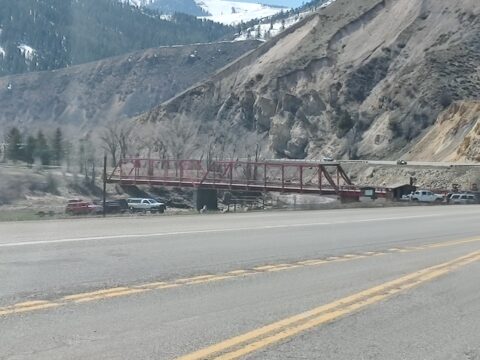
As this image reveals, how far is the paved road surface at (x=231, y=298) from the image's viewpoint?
6316 mm

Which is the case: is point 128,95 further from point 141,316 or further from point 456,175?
point 141,316

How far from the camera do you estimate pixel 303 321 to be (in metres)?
7.40

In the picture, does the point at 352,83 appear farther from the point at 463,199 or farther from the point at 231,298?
the point at 231,298

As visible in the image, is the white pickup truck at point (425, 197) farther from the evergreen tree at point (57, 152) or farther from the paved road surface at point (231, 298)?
the evergreen tree at point (57, 152)

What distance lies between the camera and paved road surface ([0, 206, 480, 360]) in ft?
20.7

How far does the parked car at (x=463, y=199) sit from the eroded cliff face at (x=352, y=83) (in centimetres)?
2848

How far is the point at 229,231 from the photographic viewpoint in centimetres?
1739

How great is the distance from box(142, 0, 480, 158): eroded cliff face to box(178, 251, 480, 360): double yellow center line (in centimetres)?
7091

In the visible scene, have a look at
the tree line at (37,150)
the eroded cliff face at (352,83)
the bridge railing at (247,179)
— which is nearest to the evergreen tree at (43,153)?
the tree line at (37,150)

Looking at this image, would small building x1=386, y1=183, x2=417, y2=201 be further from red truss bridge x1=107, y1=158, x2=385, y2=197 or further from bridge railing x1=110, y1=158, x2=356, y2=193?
bridge railing x1=110, y1=158, x2=356, y2=193

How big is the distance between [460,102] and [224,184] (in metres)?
25.7

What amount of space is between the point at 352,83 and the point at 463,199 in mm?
46452

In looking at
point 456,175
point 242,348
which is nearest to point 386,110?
point 456,175

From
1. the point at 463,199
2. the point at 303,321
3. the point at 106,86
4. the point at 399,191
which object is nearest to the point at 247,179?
the point at 399,191
